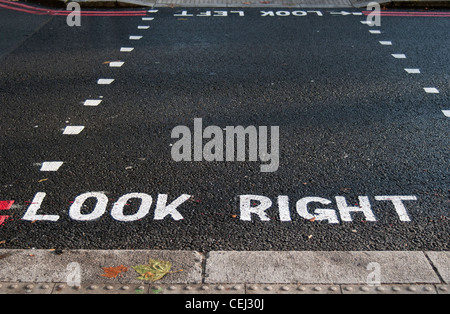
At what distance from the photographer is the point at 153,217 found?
4.24 m

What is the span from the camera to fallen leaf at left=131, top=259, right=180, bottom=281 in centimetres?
352

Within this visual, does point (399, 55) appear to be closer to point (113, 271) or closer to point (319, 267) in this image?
point (319, 267)

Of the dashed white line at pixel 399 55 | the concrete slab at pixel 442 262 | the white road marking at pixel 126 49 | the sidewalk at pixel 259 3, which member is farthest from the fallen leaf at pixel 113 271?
the sidewalk at pixel 259 3

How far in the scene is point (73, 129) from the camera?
18.8 ft

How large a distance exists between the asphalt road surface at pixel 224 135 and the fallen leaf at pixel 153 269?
26 cm

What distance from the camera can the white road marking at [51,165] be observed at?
4945 mm

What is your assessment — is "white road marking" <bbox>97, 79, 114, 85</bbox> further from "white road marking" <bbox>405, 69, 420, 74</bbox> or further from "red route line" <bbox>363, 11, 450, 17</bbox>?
"red route line" <bbox>363, 11, 450, 17</bbox>

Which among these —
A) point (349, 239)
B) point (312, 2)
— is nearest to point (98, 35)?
A: point (312, 2)

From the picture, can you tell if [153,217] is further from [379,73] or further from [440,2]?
[440,2]

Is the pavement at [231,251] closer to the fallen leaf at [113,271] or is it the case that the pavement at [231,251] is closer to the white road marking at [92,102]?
the fallen leaf at [113,271]
